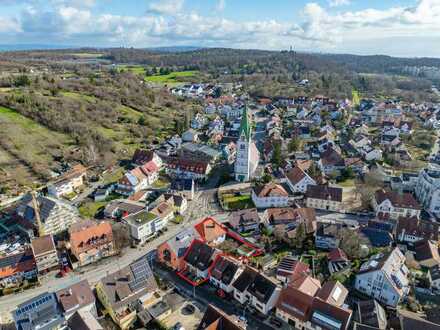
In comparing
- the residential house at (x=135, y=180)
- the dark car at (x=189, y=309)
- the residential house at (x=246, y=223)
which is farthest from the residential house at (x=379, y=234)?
the residential house at (x=135, y=180)

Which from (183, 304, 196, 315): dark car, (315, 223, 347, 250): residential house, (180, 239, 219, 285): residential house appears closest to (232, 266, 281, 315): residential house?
(180, 239, 219, 285): residential house

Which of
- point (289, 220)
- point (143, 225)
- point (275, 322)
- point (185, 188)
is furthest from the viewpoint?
point (185, 188)

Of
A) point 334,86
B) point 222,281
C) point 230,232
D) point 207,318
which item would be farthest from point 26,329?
point 334,86

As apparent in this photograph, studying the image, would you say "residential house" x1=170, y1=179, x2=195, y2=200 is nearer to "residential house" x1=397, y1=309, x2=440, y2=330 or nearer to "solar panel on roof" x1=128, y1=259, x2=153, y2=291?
"solar panel on roof" x1=128, y1=259, x2=153, y2=291

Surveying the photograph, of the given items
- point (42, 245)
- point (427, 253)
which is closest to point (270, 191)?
point (427, 253)

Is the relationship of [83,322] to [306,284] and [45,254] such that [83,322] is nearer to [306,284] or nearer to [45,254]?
[45,254]

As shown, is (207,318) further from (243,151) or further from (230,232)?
(243,151)
